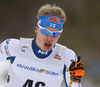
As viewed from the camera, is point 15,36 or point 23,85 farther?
point 15,36

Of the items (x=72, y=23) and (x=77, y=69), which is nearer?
(x=77, y=69)

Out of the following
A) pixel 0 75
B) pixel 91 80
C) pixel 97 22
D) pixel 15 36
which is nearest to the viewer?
pixel 0 75

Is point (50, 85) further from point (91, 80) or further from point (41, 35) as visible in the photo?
point (91, 80)

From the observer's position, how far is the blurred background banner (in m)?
6.31

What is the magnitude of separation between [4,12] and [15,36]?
91 centimetres

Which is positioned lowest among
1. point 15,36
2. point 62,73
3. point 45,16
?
point 62,73

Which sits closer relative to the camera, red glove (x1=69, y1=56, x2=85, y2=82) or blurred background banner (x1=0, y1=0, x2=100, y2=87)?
red glove (x1=69, y1=56, x2=85, y2=82)

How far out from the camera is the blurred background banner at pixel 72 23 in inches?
248

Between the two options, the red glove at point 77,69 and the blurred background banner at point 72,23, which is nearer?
the red glove at point 77,69

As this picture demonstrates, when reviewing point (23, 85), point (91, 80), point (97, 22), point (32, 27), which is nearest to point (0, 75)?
point (32, 27)

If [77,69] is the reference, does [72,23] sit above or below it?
above

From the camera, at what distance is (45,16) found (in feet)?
6.70

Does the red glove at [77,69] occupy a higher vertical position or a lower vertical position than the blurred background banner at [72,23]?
lower

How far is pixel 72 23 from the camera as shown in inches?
258
